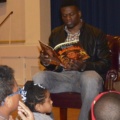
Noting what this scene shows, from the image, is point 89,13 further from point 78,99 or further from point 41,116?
point 41,116

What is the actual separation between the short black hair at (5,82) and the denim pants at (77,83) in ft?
3.68

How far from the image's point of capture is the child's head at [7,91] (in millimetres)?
1379

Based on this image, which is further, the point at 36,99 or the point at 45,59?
the point at 45,59

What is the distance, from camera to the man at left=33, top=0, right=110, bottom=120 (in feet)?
8.12

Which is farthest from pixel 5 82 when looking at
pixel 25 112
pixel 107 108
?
pixel 107 108

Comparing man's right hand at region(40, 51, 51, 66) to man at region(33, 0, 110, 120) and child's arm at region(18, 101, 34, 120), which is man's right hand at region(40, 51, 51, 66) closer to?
man at region(33, 0, 110, 120)

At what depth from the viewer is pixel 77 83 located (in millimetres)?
2715

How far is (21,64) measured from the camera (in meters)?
5.56

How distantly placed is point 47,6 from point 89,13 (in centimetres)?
83

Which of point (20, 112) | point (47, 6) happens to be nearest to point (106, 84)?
point (20, 112)

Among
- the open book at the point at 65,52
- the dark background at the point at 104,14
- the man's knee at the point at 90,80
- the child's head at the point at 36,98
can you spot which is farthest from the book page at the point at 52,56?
the dark background at the point at 104,14

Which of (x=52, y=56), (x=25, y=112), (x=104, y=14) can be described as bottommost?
(x=25, y=112)

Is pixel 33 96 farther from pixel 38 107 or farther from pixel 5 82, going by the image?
pixel 5 82

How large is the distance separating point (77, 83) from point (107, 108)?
1531 millimetres
